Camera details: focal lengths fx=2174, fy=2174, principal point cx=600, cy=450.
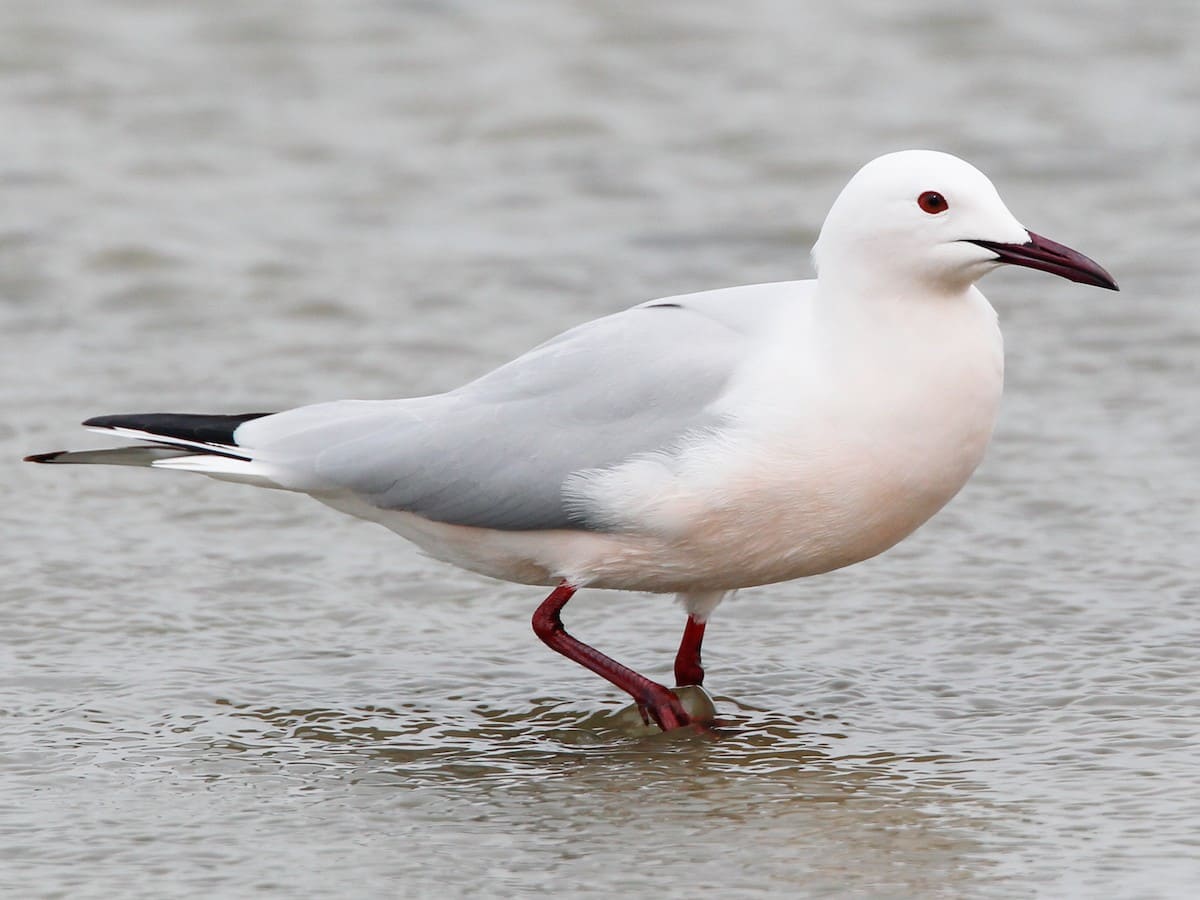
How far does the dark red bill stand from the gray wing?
2.30 feet

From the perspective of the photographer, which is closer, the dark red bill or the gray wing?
the dark red bill

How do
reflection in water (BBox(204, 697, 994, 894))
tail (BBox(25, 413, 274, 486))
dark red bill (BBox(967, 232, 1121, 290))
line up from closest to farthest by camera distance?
1. reflection in water (BBox(204, 697, 994, 894))
2. dark red bill (BBox(967, 232, 1121, 290))
3. tail (BBox(25, 413, 274, 486))

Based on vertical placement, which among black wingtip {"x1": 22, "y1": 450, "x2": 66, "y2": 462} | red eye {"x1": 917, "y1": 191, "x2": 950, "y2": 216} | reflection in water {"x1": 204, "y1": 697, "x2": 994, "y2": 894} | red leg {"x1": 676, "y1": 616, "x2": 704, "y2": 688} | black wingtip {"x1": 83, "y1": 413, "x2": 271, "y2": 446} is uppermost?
red eye {"x1": 917, "y1": 191, "x2": 950, "y2": 216}

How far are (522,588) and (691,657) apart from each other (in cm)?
95

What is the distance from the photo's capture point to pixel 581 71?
12.0 metres

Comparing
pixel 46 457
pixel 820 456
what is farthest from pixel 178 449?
pixel 820 456

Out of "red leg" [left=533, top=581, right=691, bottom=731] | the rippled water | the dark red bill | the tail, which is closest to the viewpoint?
the rippled water

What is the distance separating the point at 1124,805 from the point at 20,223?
21.9 feet

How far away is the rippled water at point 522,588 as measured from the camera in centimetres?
490

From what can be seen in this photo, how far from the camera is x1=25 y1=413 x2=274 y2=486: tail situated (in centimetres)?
586

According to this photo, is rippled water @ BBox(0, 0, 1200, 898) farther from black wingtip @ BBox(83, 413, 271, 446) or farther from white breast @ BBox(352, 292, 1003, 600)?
black wingtip @ BBox(83, 413, 271, 446)

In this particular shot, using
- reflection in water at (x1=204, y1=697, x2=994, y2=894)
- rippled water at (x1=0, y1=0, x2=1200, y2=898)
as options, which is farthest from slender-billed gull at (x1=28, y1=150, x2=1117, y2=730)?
rippled water at (x1=0, y1=0, x2=1200, y2=898)

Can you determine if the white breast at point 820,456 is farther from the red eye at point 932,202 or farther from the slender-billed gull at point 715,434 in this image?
the red eye at point 932,202

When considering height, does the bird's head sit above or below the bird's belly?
above
